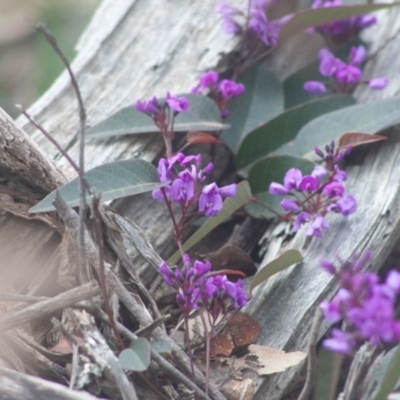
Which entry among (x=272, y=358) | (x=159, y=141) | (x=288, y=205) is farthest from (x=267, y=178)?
(x=272, y=358)

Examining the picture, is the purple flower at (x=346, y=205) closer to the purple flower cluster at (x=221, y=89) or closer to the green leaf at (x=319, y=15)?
the purple flower cluster at (x=221, y=89)

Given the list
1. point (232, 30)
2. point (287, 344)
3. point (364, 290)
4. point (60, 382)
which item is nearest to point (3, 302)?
point (60, 382)

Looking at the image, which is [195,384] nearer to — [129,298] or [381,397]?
[129,298]

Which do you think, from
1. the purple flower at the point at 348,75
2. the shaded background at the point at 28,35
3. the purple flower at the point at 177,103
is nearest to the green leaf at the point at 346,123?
the purple flower at the point at 348,75

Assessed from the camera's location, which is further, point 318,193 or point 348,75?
point 348,75

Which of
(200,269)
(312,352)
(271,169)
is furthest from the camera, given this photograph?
(271,169)

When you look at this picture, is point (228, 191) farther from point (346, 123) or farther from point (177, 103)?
point (346, 123)
